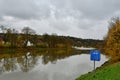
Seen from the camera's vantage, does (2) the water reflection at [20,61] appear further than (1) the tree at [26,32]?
No

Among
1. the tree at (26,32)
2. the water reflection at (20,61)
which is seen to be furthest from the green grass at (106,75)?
the tree at (26,32)

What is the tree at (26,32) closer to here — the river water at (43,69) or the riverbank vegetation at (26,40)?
the riverbank vegetation at (26,40)

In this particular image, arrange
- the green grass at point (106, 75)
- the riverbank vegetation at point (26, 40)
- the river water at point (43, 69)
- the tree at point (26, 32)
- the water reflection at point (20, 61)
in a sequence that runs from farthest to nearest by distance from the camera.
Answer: the tree at point (26, 32), the riverbank vegetation at point (26, 40), the water reflection at point (20, 61), the river water at point (43, 69), the green grass at point (106, 75)

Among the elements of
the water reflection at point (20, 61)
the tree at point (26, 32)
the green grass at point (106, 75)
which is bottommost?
the water reflection at point (20, 61)

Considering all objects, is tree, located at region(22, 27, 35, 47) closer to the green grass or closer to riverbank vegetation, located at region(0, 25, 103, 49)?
riverbank vegetation, located at region(0, 25, 103, 49)

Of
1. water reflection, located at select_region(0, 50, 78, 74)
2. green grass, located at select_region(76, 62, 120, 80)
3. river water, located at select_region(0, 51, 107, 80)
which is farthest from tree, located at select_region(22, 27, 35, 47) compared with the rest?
green grass, located at select_region(76, 62, 120, 80)

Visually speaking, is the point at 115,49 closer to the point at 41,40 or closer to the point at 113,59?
the point at 113,59

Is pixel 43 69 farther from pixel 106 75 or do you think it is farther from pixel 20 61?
pixel 106 75

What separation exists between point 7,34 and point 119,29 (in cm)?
8827

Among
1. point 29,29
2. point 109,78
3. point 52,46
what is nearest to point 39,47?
point 29,29

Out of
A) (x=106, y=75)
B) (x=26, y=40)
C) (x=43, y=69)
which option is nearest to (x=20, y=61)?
(x=43, y=69)

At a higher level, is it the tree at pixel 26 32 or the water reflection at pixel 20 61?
the tree at pixel 26 32

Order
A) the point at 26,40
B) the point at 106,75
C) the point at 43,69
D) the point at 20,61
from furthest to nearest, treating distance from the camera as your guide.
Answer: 1. the point at 26,40
2. the point at 20,61
3. the point at 43,69
4. the point at 106,75

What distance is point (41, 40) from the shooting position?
153875 millimetres
